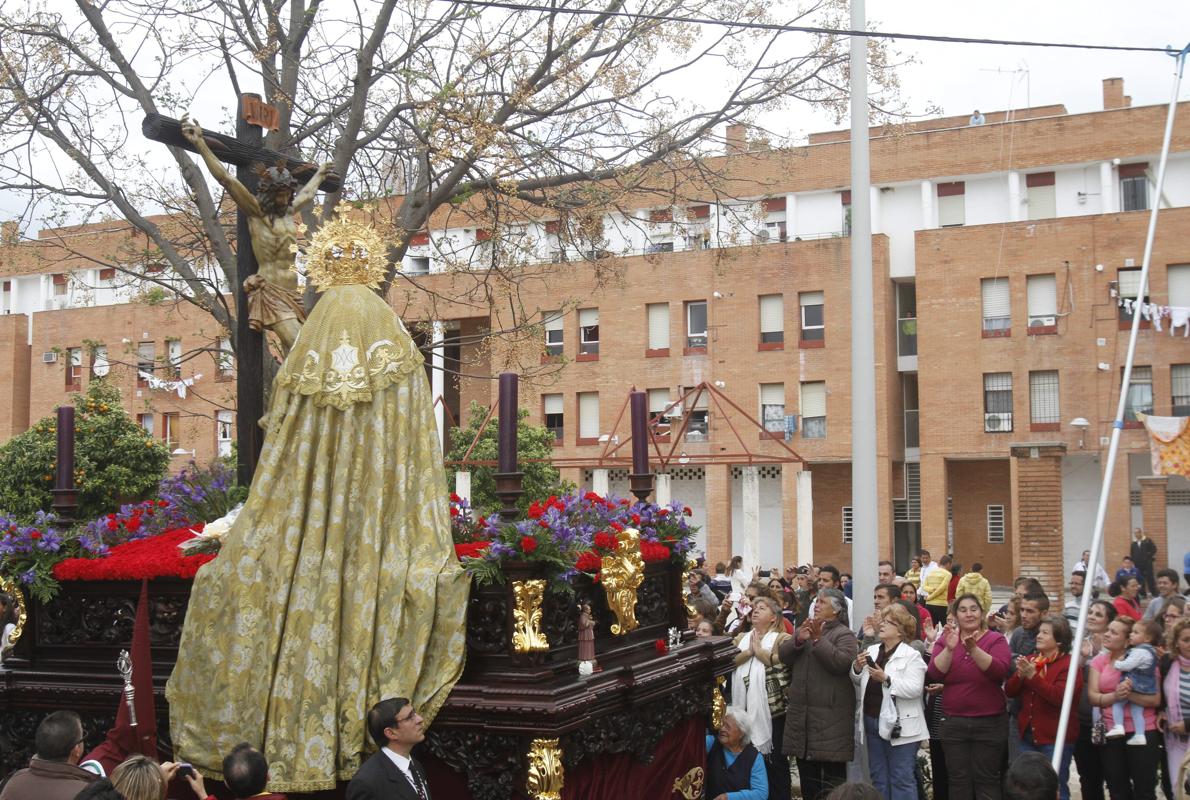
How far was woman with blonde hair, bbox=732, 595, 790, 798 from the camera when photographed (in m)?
9.36

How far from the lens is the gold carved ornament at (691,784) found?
739 centimetres

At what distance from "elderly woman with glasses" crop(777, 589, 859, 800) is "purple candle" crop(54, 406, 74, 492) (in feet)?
16.0

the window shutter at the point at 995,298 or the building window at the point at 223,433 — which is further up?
the window shutter at the point at 995,298

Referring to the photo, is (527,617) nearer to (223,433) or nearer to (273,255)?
(273,255)

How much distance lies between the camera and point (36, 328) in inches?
1738

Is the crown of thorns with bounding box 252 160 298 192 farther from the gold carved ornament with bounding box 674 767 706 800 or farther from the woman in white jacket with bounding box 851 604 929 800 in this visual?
the woman in white jacket with bounding box 851 604 929 800

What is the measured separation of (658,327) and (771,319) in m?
3.28

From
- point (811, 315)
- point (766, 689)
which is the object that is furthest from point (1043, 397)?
point (766, 689)

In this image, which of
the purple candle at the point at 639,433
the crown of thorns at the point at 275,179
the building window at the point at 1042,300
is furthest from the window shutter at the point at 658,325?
the crown of thorns at the point at 275,179

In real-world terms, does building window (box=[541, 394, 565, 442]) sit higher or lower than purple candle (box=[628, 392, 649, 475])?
higher

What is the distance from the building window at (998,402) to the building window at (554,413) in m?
12.1

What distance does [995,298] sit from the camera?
34281 mm

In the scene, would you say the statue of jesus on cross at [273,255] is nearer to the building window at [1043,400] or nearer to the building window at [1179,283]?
the building window at [1043,400]

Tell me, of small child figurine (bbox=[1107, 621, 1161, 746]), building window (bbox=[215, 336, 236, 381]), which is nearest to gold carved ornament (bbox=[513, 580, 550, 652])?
small child figurine (bbox=[1107, 621, 1161, 746])
